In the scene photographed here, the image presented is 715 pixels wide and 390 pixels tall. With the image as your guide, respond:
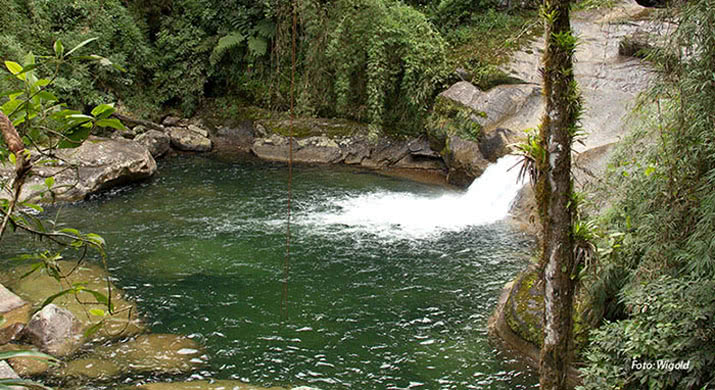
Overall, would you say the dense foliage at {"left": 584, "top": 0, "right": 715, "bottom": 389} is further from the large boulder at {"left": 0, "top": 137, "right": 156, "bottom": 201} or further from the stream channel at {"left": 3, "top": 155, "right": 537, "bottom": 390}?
the large boulder at {"left": 0, "top": 137, "right": 156, "bottom": 201}

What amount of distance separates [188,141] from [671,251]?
11194 millimetres

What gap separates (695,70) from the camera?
4.57m

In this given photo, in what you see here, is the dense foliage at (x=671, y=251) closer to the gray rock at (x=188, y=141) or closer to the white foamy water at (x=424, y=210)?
the white foamy water at (x=424, y=210)

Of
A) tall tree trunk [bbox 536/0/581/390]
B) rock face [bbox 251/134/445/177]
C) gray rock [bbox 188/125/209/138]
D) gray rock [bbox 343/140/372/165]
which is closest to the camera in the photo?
tall tree trunk [bbox 536/0/581/390]

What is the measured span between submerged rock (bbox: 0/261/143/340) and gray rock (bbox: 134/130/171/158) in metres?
5.46

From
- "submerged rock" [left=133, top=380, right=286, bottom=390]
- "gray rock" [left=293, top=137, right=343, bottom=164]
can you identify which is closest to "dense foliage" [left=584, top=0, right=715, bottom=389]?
"submerged rock" [left=133, top=380, right=286, bottom=390]

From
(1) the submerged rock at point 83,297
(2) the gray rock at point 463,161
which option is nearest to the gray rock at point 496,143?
(2) the gray rock at point 463,161

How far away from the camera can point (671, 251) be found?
4.67m

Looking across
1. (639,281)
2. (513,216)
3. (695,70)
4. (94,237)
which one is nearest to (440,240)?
(513,216)

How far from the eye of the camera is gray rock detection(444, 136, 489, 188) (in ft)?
37.4

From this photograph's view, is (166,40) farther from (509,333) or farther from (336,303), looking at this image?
(509,333)

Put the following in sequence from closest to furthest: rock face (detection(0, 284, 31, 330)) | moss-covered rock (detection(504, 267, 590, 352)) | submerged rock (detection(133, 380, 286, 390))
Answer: submerged rock (detection(133, 380, 286, 390))
moss-covered rock (detection(504, 267, 590, 352))
rock face (detection(0, 284, 31, 330))

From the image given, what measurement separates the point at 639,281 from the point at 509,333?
1649 millimetres

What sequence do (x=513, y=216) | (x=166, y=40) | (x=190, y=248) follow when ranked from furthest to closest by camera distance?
(x=166, y=40)
(x=513, y=216)
(x=190, y=248)
